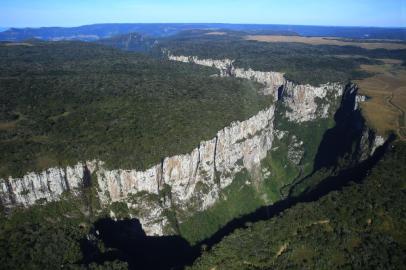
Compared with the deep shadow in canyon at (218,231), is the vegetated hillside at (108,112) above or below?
above

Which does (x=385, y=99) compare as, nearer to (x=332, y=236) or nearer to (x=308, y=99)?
(x=308, y=99)

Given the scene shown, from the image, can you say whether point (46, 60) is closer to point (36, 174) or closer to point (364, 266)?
point (36, 174)

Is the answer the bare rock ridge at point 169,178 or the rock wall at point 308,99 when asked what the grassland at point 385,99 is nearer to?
the bare rock ridge at point 169,178

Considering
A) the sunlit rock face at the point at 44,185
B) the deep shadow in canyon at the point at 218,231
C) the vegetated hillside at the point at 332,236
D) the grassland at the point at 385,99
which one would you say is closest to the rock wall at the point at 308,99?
the grassland at the point at 385,99

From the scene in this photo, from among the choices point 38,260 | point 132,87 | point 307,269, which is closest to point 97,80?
point 132,87

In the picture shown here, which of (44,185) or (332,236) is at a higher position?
(44,185)

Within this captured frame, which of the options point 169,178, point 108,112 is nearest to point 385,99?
point 169,178

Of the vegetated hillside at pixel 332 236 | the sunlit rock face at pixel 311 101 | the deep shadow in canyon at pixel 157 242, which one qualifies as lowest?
the deep shadow in canyon at pixel 157 242
